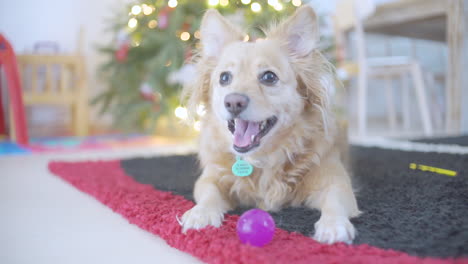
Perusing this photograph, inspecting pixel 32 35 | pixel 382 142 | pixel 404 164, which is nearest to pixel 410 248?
pixel 404 164

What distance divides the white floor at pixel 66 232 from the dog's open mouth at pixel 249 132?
473mm

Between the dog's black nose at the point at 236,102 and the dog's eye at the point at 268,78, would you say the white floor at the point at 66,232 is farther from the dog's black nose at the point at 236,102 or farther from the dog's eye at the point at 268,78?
the dog's eye at the point at 268,78

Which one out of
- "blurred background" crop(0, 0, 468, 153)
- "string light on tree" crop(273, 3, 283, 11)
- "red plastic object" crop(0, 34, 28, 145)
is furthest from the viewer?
"blurred background" crop(0, 0, 468, 153)

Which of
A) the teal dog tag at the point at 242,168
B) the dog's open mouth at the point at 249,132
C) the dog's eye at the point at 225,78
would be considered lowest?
the teal dog tag at the point at 242,168

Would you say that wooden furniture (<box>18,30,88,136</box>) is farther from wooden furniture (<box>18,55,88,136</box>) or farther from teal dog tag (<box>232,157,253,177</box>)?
teal dog tag (<box>232,157,253,177</box>)

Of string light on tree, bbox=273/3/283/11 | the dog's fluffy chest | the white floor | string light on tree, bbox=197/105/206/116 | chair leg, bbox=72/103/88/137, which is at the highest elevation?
string light on tree, bbox=273/3/283/11

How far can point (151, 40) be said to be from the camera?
165 inches

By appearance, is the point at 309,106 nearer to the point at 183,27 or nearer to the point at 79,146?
the point at 183,27

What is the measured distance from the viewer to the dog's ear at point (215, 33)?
6.04 feet

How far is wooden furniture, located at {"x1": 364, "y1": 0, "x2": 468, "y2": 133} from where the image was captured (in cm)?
374

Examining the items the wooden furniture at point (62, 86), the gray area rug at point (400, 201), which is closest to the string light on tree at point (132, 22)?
the wooden furniture at point (62, 86)

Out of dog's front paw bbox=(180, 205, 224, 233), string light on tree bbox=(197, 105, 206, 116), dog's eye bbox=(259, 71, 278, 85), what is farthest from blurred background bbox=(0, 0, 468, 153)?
dog's front paw bbox=(180, 205, 224, 233)

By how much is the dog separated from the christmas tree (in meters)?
1.68

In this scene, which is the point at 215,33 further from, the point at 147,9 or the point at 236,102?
the point at 147,9
